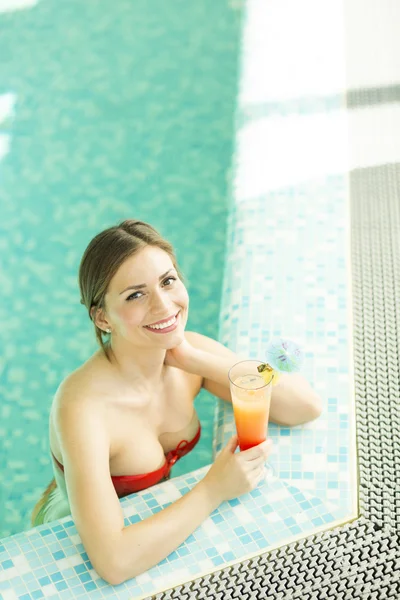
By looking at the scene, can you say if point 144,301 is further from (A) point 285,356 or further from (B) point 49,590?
(B) point 49,590

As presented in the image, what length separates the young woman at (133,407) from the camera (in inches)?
81.8

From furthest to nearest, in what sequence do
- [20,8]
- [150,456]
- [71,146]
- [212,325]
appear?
1. [20,8]
2. [71,146]
3. [212,325]
4. [150,456]

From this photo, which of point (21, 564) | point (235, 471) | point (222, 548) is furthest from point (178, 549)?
point (21, 564)

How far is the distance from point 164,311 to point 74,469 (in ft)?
1.53

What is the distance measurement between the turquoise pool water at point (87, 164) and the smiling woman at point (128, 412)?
1.16 m

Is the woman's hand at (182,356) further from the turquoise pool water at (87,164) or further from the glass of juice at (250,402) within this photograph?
the turquoise pool water at (87,164)

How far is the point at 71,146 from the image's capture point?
514cm

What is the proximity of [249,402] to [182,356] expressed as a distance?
0.37 meters

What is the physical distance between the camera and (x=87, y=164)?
16.4ft

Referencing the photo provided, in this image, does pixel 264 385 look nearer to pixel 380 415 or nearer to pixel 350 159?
pixel 380 415

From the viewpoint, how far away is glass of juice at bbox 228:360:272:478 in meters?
2.16

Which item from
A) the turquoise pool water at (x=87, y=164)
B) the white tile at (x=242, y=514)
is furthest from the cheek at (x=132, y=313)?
the turquoise pool water at (x=87, y=164)

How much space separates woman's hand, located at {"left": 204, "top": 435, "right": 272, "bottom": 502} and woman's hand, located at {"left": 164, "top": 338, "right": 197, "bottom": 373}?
0.31 meters

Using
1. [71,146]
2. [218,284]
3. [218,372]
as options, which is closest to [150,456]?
[218,372]
